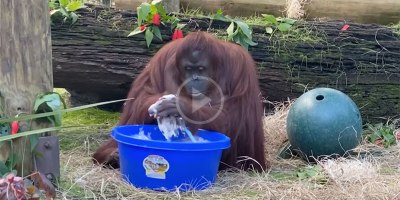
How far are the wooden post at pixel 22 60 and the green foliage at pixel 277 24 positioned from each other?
205 cm

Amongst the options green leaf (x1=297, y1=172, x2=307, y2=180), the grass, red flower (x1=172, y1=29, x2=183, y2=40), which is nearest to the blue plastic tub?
green leaf (x1=297, y1=172, x2=307, y2=180)

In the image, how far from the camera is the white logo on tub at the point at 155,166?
2.97 metres

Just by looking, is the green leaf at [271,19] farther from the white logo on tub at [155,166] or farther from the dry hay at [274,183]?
the white logo on tub at [155,166]

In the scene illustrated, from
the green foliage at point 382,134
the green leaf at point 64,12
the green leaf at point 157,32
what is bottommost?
the green foliage at point 382,134

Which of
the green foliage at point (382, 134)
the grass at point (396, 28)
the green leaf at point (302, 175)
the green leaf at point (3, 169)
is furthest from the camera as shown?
the grass at point (396, 28)

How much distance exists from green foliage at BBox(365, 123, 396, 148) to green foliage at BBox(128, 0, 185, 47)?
1403 millimetres

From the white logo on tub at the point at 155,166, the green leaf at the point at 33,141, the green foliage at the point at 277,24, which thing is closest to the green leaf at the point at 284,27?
the green foliage at the point at 277,24

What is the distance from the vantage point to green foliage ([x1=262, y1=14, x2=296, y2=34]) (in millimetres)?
4547

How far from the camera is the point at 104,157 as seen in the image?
3.52 m

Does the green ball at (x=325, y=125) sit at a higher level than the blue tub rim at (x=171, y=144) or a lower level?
lower

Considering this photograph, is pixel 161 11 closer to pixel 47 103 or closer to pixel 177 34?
pixel 177 34

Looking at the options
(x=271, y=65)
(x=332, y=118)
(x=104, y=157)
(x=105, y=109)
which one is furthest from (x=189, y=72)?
(x=105, y=109)

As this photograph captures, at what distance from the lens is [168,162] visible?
2.97 metres

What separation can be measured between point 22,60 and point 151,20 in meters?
1.75
